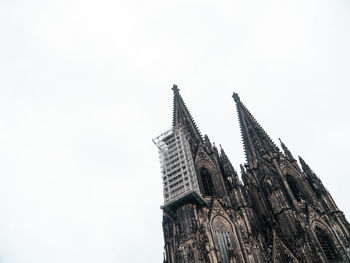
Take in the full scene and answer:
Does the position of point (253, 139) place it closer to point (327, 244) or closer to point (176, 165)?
point (176, 165)

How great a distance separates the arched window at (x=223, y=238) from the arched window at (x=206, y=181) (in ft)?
12.5

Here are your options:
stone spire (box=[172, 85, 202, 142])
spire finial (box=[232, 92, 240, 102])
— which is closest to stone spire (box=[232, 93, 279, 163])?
spire finial (box=[232, 92, 240, 102])

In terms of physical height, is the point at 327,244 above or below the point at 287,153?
below

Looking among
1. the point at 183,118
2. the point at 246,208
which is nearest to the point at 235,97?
the point at 183,118

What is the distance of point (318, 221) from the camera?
2894cm

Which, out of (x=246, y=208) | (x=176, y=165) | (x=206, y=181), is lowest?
(x=246, y=208)

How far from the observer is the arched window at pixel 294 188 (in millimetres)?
31706

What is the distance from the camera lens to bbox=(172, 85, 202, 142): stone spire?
131 ft

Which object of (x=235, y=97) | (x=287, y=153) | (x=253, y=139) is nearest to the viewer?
(x=287, y=153)

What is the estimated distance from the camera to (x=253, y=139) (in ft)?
130

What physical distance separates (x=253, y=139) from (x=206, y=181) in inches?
371

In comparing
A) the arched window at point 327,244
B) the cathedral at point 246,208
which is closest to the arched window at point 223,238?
the cathedral at point 246,208

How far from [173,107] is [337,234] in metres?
23.9

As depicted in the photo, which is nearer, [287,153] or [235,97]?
[287,153]
